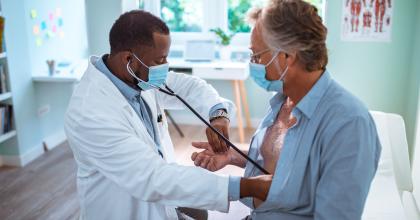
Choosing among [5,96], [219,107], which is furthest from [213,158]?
[5,96]

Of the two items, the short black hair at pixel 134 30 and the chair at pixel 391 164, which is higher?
the short black hair at pixel 134 30

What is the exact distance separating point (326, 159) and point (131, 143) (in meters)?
0.52

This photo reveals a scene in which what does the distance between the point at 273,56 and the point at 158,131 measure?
1.91 ft

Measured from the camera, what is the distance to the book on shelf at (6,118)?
313 centimetres

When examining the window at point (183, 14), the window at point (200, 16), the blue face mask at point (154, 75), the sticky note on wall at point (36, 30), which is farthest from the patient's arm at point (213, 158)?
the window at point (183, 14)

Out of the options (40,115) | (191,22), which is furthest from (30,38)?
(191,22)

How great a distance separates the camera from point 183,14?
455 centimetres

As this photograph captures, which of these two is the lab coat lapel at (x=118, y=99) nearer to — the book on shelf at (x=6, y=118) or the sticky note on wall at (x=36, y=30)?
the book on shelf at (x=6, y=118)

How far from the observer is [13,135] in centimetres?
323

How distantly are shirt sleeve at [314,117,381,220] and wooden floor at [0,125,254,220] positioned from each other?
64.5 inches

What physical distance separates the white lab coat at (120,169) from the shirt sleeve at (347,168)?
0.26 m

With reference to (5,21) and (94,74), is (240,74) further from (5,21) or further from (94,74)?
(94,74)

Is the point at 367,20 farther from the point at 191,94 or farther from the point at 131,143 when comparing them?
the point at 131,143

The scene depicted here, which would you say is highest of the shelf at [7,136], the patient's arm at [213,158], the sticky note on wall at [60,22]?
the sticky note on wall at [60,22]
